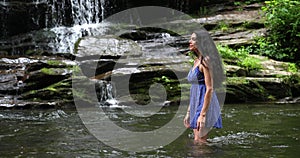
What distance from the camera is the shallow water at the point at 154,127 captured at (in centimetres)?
483

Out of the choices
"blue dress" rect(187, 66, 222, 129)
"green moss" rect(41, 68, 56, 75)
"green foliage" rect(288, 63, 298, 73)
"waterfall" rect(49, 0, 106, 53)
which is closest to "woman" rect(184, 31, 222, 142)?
"blue dress" rect(187, 66, 222, 129)

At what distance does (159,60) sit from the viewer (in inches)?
466

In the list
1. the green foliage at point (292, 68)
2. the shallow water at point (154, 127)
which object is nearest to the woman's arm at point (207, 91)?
the shallow water at point (154, 127)

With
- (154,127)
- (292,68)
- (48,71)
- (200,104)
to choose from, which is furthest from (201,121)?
(292,68)

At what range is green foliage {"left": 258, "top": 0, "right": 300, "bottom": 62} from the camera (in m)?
14.0

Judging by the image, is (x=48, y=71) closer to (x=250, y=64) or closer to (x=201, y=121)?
(x=250, y=64)

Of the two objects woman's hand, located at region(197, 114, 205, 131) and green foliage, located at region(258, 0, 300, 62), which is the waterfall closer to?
Answer: green foliage, located at region(258, 0, 300, 62)

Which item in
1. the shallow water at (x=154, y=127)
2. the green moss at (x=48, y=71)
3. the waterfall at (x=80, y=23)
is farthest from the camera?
the waterfall at (x=80, y=23)

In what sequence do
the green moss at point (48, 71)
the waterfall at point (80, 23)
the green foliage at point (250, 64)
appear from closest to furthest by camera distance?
the green moss at point (48, 71)
the green foliage at point (250, 64)
the waterfall at point (80, 23)

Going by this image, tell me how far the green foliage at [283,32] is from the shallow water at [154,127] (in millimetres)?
5162

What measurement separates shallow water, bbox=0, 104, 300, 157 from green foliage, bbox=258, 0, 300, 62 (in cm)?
516

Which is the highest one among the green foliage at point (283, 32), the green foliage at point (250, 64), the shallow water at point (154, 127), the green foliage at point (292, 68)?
the green foliage at point (283, 32)

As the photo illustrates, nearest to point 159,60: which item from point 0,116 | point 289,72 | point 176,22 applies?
point 289,72

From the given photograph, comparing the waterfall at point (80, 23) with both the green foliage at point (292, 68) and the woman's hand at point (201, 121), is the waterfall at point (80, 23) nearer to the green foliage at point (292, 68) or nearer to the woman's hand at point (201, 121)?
the green foliage at point (292, 68)
